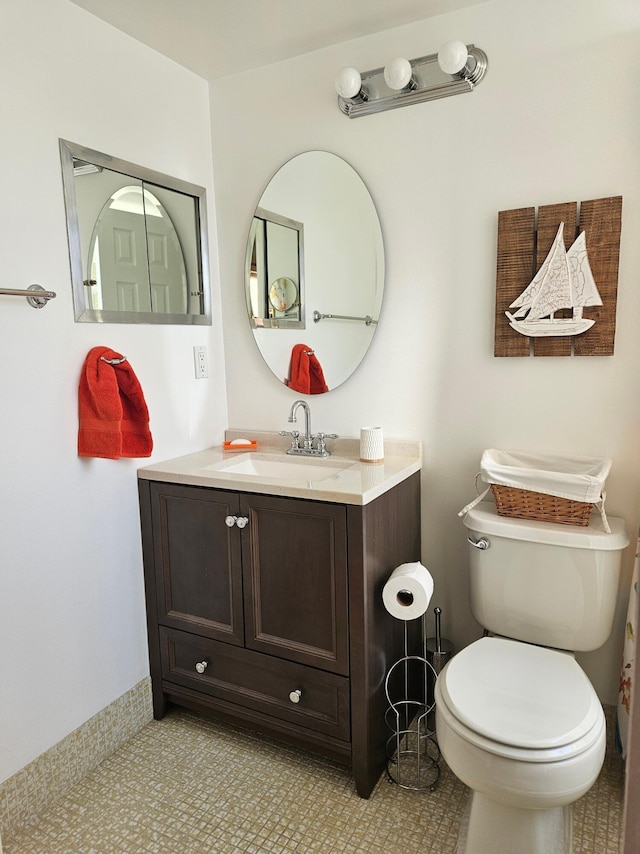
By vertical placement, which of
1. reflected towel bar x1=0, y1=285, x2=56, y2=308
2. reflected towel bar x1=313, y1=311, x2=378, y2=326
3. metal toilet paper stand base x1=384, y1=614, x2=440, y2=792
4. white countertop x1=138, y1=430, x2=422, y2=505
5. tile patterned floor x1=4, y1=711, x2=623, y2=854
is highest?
reflected towel bar x1=0, y1=285, x2=56, y2=308

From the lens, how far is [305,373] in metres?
2.26

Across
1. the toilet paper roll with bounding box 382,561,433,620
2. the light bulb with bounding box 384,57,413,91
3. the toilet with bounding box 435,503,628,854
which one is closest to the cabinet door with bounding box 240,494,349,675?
the toilet paper roll with bounding box 382,561,433,620

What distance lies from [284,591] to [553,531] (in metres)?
0.82

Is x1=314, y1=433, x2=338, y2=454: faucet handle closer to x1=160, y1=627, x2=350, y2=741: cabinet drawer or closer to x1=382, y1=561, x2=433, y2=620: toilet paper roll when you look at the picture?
x1=382, y1=561, x2=433, y2=620: toilet paper roll

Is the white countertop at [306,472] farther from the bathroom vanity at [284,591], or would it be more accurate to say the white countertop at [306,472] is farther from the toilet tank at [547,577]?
the toilet tank at [547,577]

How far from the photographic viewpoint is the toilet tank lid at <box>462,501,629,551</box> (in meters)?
1.64

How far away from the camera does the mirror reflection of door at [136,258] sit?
1.88 m

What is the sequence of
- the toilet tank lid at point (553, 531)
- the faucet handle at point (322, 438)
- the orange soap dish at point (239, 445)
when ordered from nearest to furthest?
the toilet tank lid at point (553, 531) < the faucet handle at point (322, 438) < the orange soap dish at point (239, 445)

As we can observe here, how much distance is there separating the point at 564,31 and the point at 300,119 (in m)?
0.90

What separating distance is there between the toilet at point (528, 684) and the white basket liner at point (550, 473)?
0.11 m

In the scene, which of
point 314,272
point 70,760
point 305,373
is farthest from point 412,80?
point 70,760

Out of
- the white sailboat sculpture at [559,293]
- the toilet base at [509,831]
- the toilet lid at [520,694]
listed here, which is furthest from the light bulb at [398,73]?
the toilet base at [509,831]

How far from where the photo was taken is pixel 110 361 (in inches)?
72.1

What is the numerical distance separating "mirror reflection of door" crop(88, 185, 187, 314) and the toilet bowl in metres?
1.53
